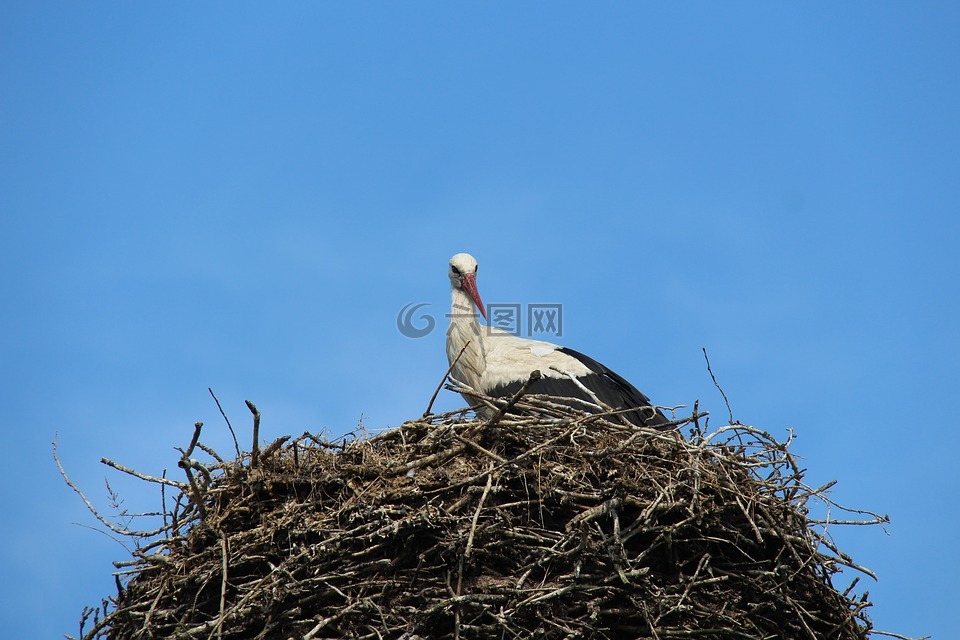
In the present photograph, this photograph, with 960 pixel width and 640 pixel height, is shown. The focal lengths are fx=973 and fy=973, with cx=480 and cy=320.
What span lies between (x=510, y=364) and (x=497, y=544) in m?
2.26

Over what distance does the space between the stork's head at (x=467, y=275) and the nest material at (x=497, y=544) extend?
77.0 inches

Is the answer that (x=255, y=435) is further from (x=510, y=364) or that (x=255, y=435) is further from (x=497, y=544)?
(x=510, y=364)

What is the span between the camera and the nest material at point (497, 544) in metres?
4.01

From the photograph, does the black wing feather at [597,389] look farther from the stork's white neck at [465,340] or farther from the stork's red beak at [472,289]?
the stork's red beak at [472,289]

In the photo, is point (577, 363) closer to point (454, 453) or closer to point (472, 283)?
point (472, 283)

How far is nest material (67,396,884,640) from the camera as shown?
13.1ft

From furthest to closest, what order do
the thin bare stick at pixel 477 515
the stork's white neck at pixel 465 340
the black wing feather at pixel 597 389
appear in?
the stork's white neck at pixel 465 340
the black wing feather at pixel 597 389
the thin bare stick at pixel 477 515

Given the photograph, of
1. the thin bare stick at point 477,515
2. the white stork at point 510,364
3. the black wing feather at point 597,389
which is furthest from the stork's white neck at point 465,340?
the thin bare stick at point 477,515

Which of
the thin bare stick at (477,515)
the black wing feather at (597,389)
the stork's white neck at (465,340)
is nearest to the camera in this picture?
the thin bare stick at (477,515)

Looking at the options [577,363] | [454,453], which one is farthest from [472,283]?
[454,453]

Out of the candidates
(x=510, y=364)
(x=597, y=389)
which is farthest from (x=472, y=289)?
(x=597, y=389)

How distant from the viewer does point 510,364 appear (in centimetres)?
625

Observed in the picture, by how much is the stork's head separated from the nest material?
6.42ft

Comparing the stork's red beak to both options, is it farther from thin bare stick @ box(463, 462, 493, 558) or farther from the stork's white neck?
thin bare stick @ box(463, 462, 493, 558)
